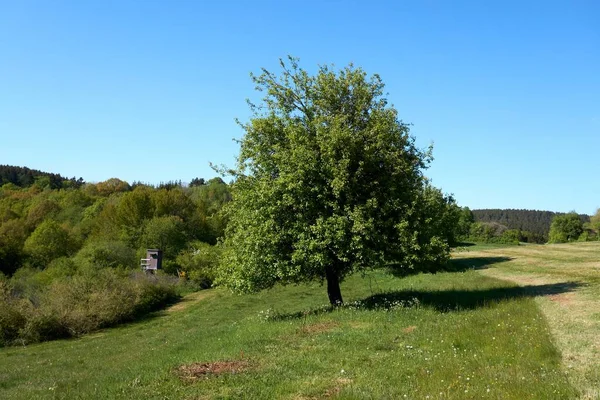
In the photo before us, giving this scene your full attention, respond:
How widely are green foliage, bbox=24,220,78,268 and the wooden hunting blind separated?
1431 centimetres

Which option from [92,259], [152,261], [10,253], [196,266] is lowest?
[196,266]

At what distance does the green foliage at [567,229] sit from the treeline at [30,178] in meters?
150

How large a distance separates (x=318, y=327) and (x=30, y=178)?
179m

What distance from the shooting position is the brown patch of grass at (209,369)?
10.8 metres

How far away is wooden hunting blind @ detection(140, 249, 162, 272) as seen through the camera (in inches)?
2494

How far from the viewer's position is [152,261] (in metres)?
63.7

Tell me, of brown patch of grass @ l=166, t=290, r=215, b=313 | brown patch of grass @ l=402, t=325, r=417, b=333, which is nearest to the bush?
brown patch of grass @ l=166, t=290, r=215, b=313

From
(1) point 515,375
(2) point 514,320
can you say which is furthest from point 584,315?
(1) point 515,375

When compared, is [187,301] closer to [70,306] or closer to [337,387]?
[70,306]

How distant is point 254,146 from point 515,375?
15.4 metres

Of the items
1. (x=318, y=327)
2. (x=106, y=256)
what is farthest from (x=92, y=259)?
(x=318, y=327)

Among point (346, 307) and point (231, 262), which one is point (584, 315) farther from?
point (231, 262)

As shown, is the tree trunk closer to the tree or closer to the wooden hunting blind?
the tree

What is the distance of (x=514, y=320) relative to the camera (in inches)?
587
